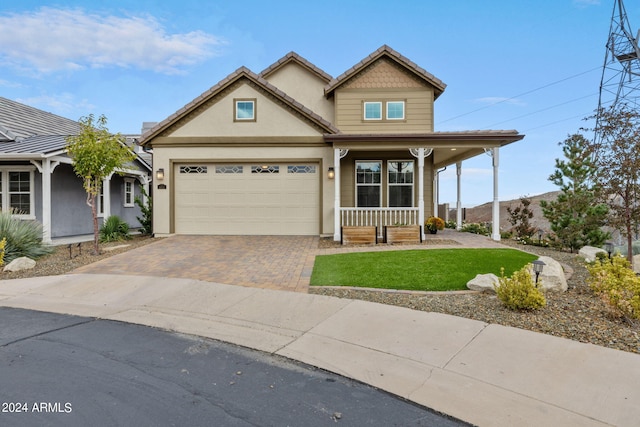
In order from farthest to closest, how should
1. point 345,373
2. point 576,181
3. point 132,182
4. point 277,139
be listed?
point 132,182 → point 277,139 → point 576,181 → point 345,373

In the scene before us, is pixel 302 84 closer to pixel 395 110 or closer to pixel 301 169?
pixel 395 110

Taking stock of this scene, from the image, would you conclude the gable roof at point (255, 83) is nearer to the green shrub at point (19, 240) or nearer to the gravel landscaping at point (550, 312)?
the green shrub at point (19, 240)

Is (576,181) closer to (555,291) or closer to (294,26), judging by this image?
(555,291)

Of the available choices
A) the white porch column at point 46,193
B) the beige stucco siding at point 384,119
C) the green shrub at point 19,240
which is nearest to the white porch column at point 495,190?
the beige stucco siding at point 384,119

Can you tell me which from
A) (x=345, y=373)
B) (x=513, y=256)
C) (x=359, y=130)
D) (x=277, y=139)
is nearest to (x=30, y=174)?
(x=277, y=139)

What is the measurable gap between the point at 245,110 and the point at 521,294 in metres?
11.3

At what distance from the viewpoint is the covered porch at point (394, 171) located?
12453 millimetres

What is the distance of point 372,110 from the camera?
15.5m

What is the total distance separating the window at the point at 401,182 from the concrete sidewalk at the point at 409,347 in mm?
9308

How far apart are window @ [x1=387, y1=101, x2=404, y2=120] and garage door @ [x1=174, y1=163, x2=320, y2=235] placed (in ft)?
13.5

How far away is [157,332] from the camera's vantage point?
5.03 metres

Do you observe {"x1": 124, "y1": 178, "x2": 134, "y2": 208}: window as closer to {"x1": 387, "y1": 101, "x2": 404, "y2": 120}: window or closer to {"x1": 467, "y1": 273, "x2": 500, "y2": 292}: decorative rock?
{"x1": 387, "y1": 101, "x2": 404, "y2": 120}: window

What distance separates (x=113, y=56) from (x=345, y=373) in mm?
20590

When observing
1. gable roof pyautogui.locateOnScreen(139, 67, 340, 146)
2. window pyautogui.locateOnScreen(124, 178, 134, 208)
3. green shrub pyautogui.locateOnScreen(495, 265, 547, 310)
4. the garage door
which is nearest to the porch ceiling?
gable roof pyautogui.locateOnScreen(139, 67, 340, 146)
